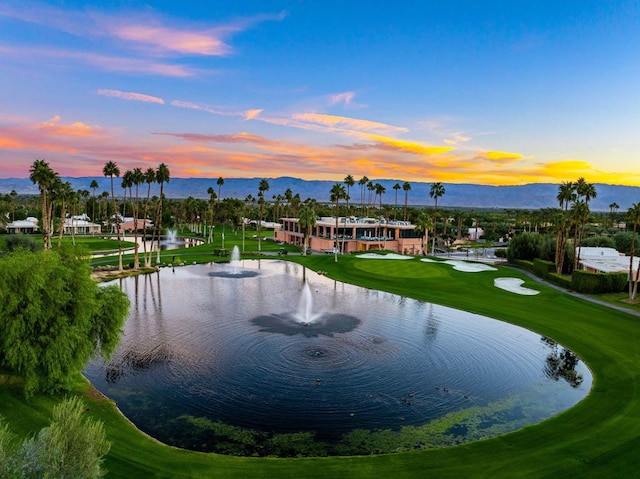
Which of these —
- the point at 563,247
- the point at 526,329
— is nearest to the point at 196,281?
the point at 526,329

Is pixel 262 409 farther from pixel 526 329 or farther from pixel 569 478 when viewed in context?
pixel 526 329

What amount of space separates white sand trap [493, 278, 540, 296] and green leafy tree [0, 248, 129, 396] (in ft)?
168

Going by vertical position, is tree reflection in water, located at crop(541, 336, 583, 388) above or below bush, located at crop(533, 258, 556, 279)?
below

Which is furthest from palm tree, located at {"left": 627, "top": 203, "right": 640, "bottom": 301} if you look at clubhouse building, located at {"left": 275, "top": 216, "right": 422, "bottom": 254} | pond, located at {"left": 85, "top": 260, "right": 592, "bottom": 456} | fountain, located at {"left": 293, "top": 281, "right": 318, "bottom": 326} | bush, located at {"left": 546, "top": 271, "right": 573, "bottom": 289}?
clubhouse building, located at {"left": 275, "top": 216, "right": 422, "bottom": 254}

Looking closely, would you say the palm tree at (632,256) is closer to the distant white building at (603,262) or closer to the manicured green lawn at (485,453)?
the distant white building at (603,262)

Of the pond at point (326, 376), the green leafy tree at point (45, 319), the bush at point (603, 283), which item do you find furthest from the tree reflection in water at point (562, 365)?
the green leafy tree at point (45, 319)

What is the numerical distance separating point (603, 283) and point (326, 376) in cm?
4501

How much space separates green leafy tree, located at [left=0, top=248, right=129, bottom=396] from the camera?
2270 cm

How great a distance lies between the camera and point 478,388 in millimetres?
28641

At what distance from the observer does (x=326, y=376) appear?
29.6 m

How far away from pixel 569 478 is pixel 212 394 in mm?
19095

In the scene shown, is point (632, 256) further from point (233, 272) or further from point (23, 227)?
point (23, 227)

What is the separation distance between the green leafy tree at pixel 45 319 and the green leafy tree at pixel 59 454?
11079 mm

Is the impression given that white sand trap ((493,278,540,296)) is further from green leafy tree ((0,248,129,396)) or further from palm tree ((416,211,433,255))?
green leafy tree ((0,248,129,396))
